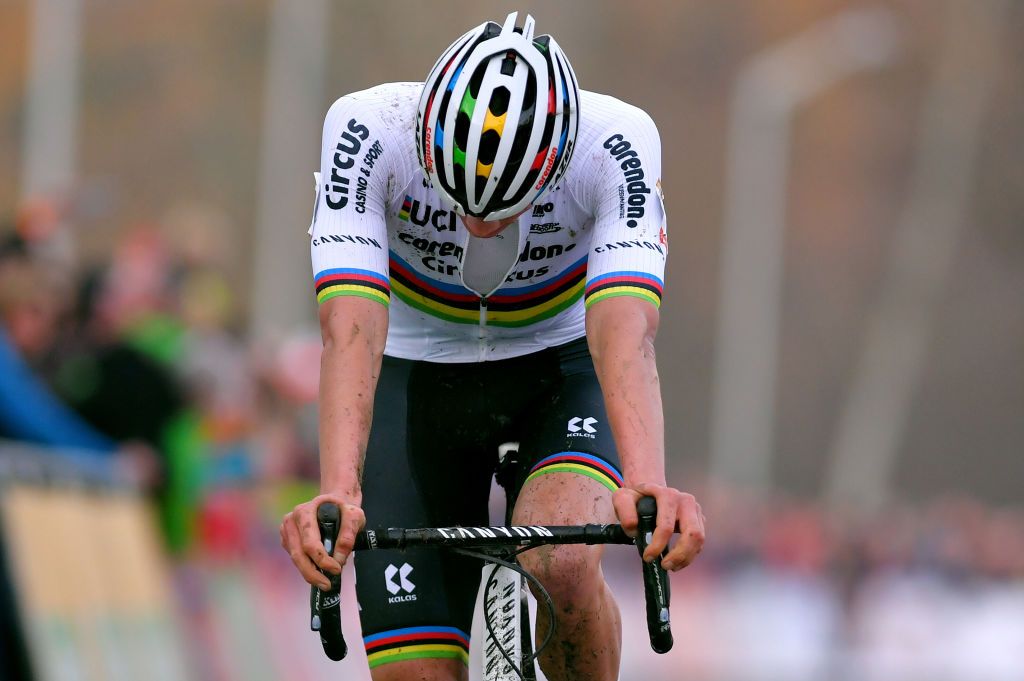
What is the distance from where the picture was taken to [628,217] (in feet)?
17.1

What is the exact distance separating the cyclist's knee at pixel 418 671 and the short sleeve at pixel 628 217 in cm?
111

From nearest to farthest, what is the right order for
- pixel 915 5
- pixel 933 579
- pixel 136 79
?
1. pixel 933 579
2. pixel 136 79
3. pixel 915 5

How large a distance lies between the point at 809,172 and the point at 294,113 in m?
28.7

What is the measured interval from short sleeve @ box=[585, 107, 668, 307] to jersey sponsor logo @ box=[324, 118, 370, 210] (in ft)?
2.23

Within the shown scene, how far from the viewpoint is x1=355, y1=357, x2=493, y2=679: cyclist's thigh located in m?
5.31

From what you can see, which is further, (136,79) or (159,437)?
(136,79)

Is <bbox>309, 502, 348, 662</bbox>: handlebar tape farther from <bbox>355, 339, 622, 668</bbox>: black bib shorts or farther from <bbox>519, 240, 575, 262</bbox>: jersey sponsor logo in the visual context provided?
<bbox>519, 240, 575, 262</bbox>: jersey sponsor logo

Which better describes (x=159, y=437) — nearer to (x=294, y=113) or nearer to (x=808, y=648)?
(x=808, y=648)

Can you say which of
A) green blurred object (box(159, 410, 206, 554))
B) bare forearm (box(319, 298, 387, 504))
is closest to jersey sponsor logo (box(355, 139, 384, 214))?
bare forearm (box(319, 298, 387, 504))

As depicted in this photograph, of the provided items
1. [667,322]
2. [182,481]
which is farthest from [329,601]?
[667,322]

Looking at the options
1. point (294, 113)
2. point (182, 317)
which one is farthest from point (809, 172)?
point (182, 317)

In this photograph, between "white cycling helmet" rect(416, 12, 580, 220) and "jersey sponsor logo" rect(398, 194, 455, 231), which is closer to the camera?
"white cycling helmet" rect(416, 12, 580, 220)

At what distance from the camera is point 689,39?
221ft

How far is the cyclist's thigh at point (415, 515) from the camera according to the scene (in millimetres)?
5312
